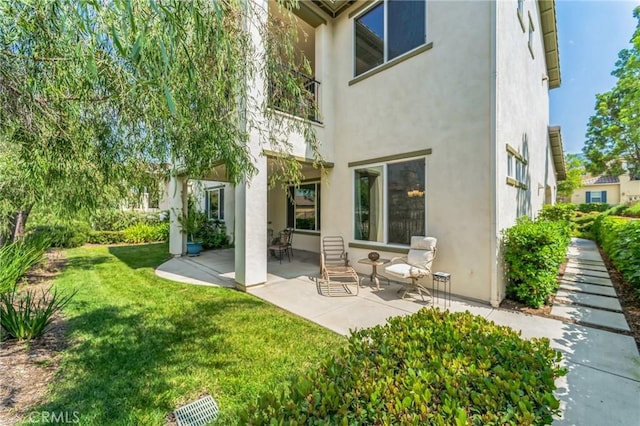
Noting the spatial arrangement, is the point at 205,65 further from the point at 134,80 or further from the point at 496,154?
the point at 496,154

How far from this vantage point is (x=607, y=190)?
3077 centimetres

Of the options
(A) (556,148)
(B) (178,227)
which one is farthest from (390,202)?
(A) (556,148)

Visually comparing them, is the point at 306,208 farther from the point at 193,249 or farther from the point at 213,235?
the point at 213,235

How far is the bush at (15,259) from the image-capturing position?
4.77m

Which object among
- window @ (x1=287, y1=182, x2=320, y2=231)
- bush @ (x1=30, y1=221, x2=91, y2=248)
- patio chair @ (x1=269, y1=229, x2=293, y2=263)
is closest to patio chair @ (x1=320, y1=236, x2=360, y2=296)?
patio chair @ (x1=269, y1=229, x2=293, y2=263)

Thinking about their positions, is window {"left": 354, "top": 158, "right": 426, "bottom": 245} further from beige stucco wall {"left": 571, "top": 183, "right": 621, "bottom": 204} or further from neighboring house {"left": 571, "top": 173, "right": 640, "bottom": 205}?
beige stucco wall {"left": 571, "top": 183, "right": 621, "bottom": 204}

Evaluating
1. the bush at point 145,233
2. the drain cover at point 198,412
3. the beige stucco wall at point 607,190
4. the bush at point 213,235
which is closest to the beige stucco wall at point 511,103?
the drain cover at point 198,412

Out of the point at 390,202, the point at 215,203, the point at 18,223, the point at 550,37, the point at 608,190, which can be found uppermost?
the point at 550,37

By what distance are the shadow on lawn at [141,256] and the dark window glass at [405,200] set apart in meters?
8.22

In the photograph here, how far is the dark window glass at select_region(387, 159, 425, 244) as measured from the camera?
6.57m

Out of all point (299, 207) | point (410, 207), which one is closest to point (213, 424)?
point (410, 207)

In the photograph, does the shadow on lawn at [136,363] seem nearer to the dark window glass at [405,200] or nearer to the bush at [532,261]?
the dark window glass at [405,200]

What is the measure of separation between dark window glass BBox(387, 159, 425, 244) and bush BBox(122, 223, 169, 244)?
1412 centimetres

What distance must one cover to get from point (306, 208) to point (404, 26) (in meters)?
7.11
